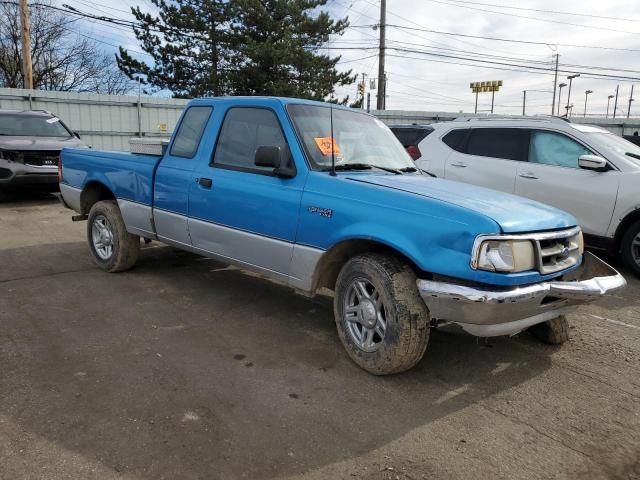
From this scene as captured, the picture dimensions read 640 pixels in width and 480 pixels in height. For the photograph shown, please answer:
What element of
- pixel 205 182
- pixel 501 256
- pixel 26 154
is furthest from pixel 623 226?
pixel 26 154

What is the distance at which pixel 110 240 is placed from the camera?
5.95 meters

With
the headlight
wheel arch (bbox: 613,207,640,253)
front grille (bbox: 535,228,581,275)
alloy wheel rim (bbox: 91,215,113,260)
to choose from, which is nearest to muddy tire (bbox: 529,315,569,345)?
front grille (bbox: 535,228,581,275)

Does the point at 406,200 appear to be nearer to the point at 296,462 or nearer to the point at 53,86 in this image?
the point at 296,462

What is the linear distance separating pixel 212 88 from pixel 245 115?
22887 mm

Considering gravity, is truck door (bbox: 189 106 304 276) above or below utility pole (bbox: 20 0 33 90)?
below

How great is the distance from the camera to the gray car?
408 inches

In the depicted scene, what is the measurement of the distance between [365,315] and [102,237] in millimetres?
3798

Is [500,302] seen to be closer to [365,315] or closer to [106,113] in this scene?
[365,315]

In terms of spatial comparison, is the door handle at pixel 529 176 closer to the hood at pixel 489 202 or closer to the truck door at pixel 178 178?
the hood at pixel 489 202

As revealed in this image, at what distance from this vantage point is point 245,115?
4.62 metres

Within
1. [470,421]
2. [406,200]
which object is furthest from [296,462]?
[406,200]

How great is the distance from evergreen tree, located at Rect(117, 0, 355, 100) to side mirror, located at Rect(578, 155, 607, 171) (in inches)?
779

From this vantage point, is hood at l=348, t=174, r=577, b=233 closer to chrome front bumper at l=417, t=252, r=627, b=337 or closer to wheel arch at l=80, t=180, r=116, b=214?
chrome front bumper at l=417, t=252, r=627, b=337

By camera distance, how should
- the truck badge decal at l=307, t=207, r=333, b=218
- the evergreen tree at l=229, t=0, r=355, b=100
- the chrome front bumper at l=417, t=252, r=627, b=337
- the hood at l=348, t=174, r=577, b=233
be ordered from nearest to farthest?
1. the chrome front bumper at l=417, t=252, r=627, b=337
2. the hood at l=348, t=174, r=577, b=233
3. the truck badge decal at l=307, t=207, r=333, b=218
4. the evergreen tree at l=229, t=0, r=355, b=100
